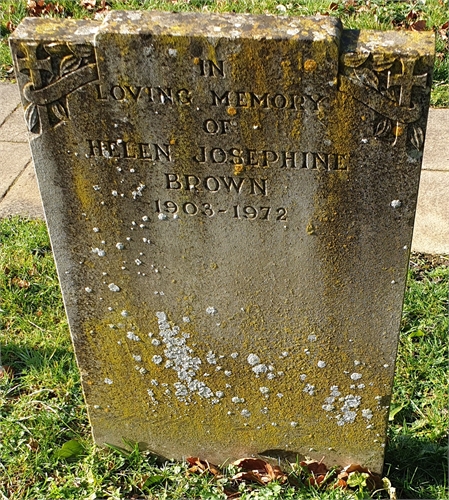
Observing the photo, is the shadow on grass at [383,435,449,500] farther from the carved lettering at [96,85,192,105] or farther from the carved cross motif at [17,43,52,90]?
the carved cross motif at [17,43,52,90]

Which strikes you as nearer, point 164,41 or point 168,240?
point 164,41

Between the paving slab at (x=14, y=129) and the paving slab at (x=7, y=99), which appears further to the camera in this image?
the paving slab at (x=7, y=99)

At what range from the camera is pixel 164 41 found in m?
1.97

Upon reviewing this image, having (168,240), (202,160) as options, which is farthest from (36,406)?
(202,160)

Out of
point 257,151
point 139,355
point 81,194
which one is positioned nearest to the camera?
point 257,151

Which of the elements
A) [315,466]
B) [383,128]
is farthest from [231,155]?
[315,466]

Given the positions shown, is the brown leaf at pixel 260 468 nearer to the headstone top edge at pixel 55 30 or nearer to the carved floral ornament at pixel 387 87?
the carved floral ornament at pixel 387 87

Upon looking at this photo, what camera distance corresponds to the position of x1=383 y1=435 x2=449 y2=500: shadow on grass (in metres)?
2.91

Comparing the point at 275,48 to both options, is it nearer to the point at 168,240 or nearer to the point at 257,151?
the point at 257,151

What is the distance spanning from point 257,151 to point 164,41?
432 millimetres

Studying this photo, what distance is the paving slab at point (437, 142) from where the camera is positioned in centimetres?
472

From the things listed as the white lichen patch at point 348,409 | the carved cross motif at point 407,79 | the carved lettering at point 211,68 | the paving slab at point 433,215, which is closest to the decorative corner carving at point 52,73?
the carved lettering at point 211,68

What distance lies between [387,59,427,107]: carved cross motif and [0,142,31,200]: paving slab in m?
3.32

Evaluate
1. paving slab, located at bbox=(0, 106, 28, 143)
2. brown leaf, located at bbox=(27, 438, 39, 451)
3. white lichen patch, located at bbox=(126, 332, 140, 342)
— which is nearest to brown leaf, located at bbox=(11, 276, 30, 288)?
brown leaf, located at bbox=(27, 438, 39, 451)
